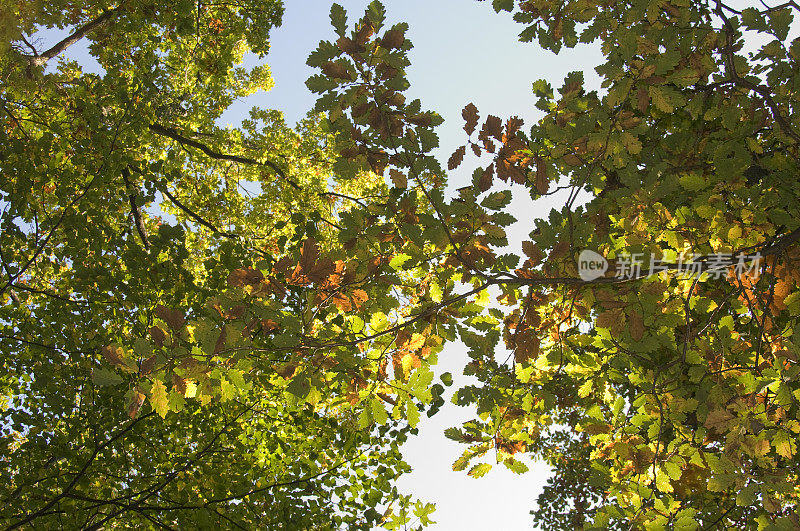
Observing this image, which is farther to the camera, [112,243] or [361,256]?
[112,243]

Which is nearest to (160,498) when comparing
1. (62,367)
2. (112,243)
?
(62,367)

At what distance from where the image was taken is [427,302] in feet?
11.0

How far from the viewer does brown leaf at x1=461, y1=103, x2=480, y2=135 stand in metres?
2.61

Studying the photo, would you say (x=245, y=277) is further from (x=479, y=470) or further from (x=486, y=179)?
(x=479, y=470)

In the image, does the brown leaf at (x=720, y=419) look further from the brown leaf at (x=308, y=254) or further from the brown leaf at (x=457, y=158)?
the brown leaf at (x=308, y=254)

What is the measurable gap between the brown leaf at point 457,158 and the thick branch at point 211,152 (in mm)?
7324

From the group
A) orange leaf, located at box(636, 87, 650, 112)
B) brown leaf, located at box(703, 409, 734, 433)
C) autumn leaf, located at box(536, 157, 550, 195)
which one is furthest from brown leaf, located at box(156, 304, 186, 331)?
brown leaf, located at box(703, 409, 734, 433)

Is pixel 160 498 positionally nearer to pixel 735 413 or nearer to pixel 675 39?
pixel 735 413

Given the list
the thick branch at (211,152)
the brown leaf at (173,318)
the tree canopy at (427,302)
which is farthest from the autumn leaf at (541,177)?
the thick branch at (211,152)

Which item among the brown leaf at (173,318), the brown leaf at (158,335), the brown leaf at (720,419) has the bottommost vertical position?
the brown leaf at (158,335)

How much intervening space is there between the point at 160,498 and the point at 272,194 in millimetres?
6142

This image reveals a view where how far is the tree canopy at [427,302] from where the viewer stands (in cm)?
268

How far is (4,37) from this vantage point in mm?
4922

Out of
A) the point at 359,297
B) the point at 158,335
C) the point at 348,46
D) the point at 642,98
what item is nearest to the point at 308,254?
the point at 359,297
